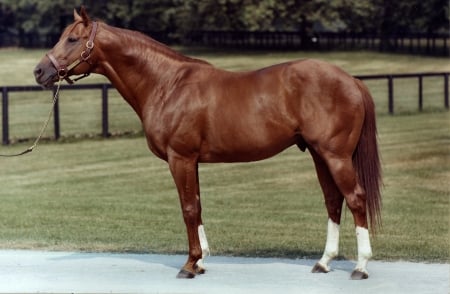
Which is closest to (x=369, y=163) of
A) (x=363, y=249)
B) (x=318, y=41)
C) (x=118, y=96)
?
(x=363, y=249)

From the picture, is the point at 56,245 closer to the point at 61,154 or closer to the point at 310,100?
the point at 310,100

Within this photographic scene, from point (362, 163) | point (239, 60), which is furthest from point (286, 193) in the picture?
point (239, 60)

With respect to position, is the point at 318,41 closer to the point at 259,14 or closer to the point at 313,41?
the point at 313,41

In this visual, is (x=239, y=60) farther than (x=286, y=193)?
Yes

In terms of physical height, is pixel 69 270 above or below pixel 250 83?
below

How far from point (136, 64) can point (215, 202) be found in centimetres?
672

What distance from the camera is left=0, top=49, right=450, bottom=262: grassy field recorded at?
12.4 m

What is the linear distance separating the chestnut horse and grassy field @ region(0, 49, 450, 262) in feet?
5.27

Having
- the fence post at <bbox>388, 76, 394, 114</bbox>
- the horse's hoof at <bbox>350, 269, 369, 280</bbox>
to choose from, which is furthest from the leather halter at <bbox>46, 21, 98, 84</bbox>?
the fence post at <bbox>388, 76, 394, 114</bbox>

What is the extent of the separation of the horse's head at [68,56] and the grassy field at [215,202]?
2.43 m

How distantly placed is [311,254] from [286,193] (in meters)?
6.42

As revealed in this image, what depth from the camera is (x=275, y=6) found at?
199 feet

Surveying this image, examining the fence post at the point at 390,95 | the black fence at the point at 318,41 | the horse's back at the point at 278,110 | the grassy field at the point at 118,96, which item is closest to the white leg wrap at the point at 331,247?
the horse's back at the point at 278,110

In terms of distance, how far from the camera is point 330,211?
10.0 meters
